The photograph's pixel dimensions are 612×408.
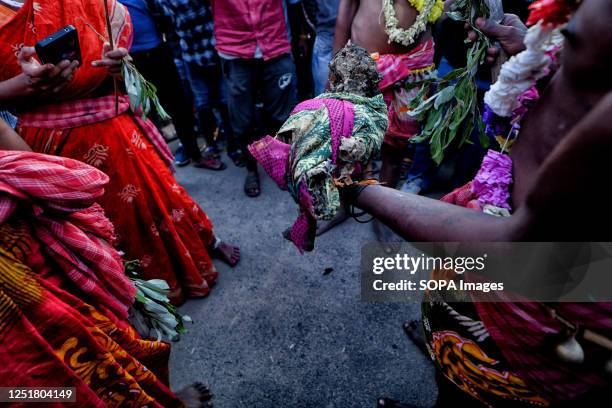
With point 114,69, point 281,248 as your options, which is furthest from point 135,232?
point 281,248

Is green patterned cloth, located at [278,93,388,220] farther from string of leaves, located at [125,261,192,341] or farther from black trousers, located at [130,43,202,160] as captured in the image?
black trousers, located at [130,43,202,160]

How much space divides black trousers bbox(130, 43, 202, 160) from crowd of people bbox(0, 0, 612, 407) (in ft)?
5.09

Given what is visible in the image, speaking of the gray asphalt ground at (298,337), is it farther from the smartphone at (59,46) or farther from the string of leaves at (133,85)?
the smartphone at (59,46)

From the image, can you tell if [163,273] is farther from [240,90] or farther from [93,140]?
[240,90]

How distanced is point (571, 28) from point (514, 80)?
0.91ft

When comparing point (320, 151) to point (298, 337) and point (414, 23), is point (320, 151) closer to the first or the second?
point (298, 337)

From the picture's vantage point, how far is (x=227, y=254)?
308 centimetres

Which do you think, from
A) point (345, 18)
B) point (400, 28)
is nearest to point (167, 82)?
point (345, 18)

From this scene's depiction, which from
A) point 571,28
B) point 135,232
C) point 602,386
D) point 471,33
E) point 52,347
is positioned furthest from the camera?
point 135,232

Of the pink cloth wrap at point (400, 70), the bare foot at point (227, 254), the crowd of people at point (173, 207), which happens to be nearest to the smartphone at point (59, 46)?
the crowd of people at point (173, 207)

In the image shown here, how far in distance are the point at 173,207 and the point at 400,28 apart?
210 centimetres

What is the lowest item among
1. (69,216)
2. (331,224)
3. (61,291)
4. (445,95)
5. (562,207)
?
(331,224)

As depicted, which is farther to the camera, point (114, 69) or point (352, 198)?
point (114, 69)

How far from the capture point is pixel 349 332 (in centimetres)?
248
